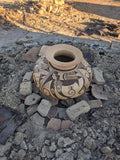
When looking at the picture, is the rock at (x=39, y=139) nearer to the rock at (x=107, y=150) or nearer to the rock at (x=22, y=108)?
Answer: the rock at (x=22, y=108)

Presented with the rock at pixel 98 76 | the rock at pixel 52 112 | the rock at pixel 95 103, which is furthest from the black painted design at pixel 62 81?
the rock at pixel 98 76

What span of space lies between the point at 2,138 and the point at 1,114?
542 mm

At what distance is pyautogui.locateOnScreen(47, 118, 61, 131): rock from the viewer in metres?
2.97

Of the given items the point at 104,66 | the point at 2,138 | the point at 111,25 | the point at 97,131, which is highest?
the point at 111,25

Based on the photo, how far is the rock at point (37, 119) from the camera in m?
3.04

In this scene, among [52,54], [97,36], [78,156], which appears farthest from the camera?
[97,36]

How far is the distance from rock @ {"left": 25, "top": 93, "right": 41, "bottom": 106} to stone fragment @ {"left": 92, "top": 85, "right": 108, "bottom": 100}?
4.31 ft

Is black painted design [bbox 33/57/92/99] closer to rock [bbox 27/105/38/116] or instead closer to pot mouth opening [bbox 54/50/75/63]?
pot mouth opening [bbox 54/50/75/63]

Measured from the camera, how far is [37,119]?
10.1ft

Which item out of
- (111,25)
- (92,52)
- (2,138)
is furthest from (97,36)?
(2,138)

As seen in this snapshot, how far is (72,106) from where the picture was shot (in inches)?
124

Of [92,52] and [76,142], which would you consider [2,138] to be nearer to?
[76,142]

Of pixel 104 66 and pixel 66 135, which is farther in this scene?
pixel 104 66

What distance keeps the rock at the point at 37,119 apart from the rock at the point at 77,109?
57cm
